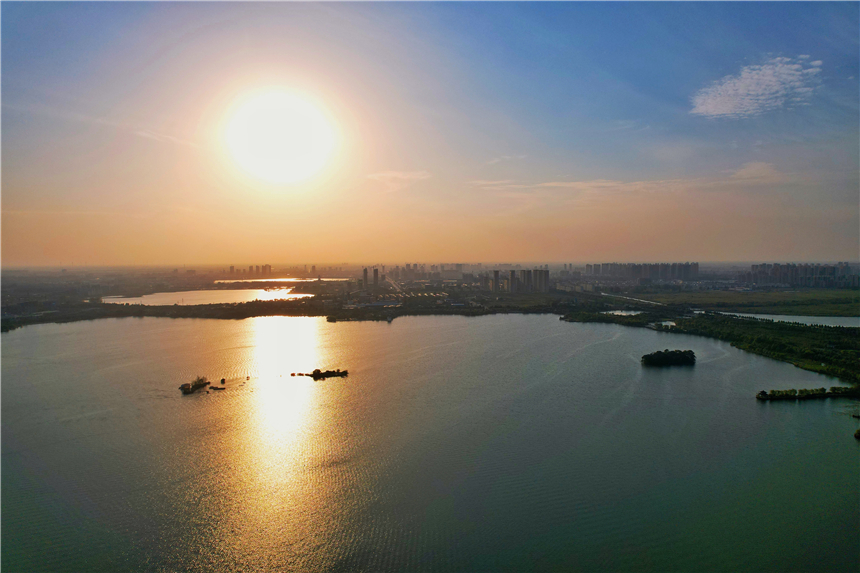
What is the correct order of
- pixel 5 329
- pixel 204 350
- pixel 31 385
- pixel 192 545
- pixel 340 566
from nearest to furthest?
pixel 340 566 → pixel 192 545 → pixel 31 385 → pixel 204 350 → pixel 5 329

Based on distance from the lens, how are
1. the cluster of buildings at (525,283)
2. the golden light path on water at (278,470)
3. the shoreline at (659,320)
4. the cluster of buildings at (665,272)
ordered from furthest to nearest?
the cluster of buildings at (665,272) → the cluster of buildings at (525,283) → the shoreline at (659,320) → the golden light path on water at (278,470)

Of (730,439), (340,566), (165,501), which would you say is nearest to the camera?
(340,566)

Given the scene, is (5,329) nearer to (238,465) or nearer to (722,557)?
(238,465)

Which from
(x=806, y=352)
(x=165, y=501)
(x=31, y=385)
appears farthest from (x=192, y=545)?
(x=806, y=352)

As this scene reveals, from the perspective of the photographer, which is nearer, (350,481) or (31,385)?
(350,481)

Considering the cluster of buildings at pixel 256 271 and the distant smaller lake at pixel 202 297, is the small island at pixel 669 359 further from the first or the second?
the cluster of buildings at pixel 256 271

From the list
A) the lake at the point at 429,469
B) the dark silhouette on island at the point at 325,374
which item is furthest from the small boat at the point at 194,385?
the dark silhouette on island at the point at 325,374

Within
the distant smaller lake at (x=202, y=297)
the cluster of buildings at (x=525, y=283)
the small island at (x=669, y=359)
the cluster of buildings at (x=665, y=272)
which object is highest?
the cluster of buildings at (x=665, y=272)
